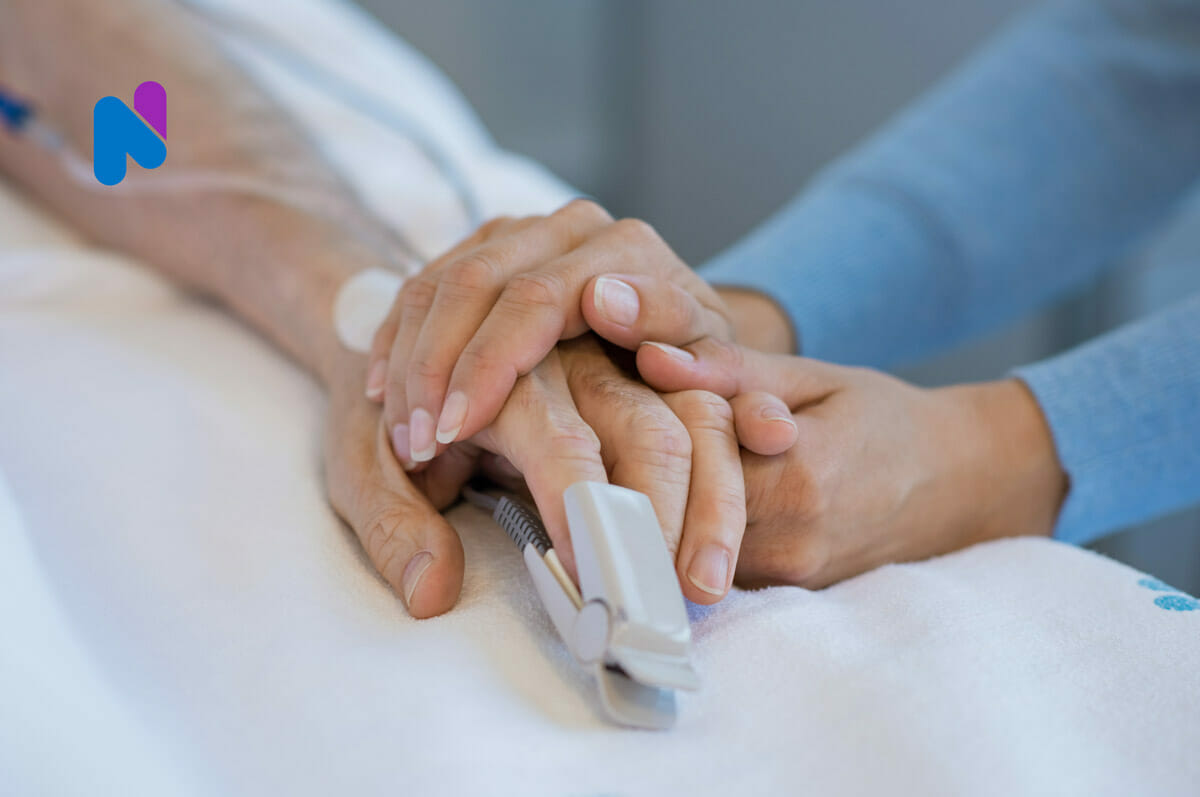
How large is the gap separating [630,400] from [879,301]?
0.45m

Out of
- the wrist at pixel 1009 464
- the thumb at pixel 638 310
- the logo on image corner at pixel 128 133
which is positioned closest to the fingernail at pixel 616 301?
the thumb at pixel 638 310

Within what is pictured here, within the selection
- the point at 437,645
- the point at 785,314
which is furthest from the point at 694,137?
the point at 437,645

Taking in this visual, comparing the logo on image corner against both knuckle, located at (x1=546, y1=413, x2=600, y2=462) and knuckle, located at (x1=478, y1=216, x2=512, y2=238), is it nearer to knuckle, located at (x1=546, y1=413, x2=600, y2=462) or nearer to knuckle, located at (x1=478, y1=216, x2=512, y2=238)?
knuckle, located at (x1=478, y1=216, x2=512, y2=238)

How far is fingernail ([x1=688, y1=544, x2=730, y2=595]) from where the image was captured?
0.44m

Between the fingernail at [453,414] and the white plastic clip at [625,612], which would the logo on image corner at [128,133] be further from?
the white plastic clip at [625,612]

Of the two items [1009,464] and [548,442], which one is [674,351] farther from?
[1009,464]

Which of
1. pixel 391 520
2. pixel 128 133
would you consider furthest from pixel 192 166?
pixel 391 520

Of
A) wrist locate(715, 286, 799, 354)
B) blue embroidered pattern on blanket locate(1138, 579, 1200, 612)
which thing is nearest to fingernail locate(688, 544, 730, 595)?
blue embroidered pattern on blanket locate(1138, 579, 1200, 612)

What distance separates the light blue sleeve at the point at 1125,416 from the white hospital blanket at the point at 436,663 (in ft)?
0.34

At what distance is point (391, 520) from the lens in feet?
1.65

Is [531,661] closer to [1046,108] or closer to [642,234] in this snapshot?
[642,234]

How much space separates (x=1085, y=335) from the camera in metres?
1.72

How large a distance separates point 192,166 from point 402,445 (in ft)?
1.41

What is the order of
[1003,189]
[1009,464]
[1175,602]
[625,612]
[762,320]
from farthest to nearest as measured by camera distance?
[1003,189], [762,320], [1009,464], [1175,602], [625,612]
